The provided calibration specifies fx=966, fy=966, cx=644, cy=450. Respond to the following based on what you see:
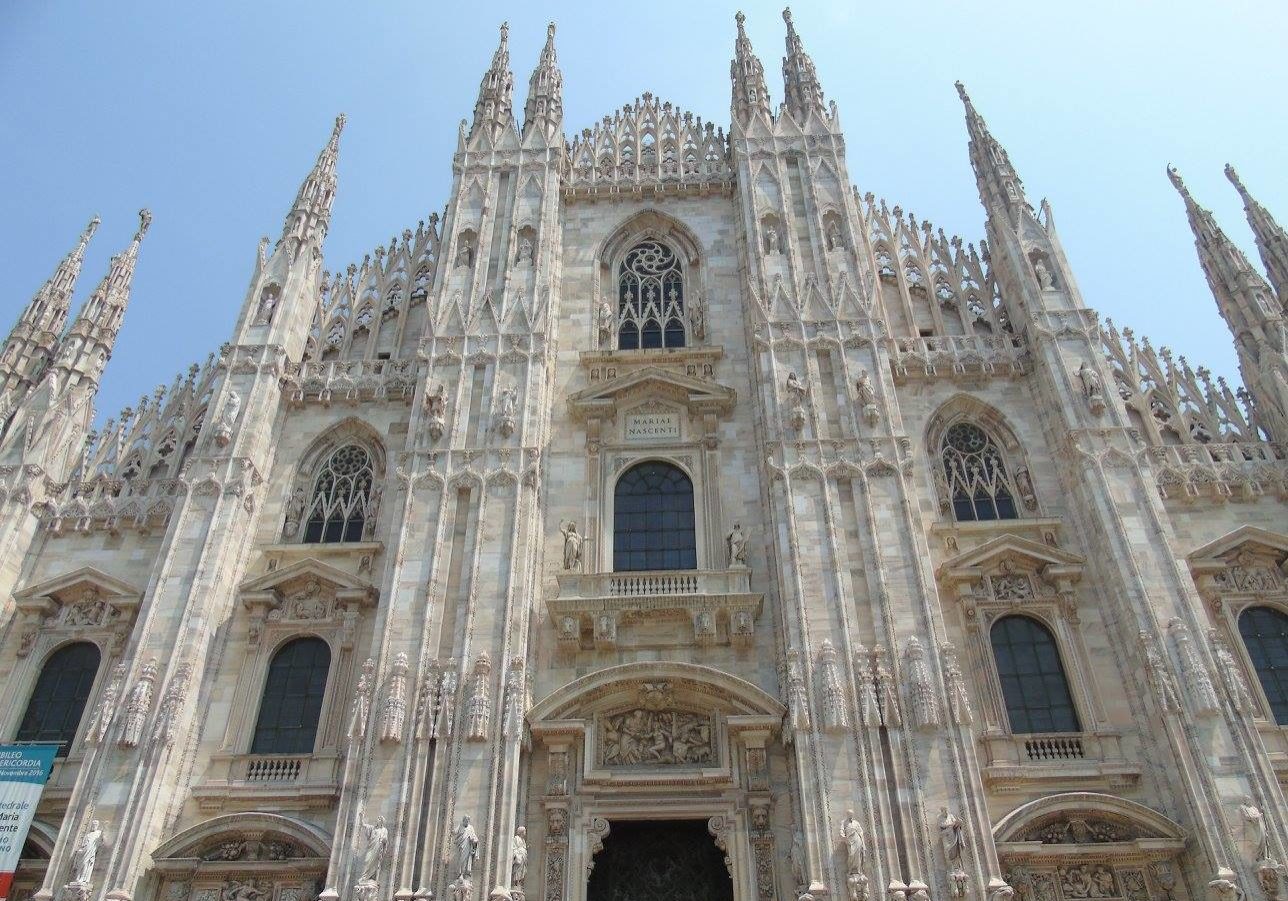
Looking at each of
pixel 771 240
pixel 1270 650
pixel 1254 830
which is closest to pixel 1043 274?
pixel 771 240

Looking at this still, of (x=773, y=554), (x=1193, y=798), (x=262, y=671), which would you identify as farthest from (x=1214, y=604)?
(x=262, y=671)

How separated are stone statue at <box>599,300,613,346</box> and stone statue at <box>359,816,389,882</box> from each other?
11169mm

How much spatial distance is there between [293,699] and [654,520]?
284 inches

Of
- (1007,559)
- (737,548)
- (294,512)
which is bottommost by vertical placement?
(1007,559)

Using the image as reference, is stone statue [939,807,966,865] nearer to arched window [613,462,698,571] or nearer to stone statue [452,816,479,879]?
arched window [613,462,698,571]

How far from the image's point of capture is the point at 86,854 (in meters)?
14.0

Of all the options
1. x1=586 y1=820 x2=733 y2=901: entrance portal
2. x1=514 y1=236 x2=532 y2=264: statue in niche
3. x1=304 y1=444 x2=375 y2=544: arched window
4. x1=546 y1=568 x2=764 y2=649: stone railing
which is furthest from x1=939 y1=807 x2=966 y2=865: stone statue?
x1=514 y1=236 x2=532 y2=264: statue in niche

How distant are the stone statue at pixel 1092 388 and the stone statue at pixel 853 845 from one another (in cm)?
917

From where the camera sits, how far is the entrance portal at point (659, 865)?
1492cm

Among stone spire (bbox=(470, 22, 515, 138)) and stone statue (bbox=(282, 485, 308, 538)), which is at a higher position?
stone spire (bbox=(470, 22, 515, 138))

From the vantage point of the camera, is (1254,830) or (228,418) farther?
(228,418)

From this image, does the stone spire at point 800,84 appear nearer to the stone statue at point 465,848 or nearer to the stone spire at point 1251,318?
the stone spire at point 1251,318

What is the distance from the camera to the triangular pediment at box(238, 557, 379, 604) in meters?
17.5

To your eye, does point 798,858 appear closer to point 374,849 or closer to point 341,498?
point 374,849
